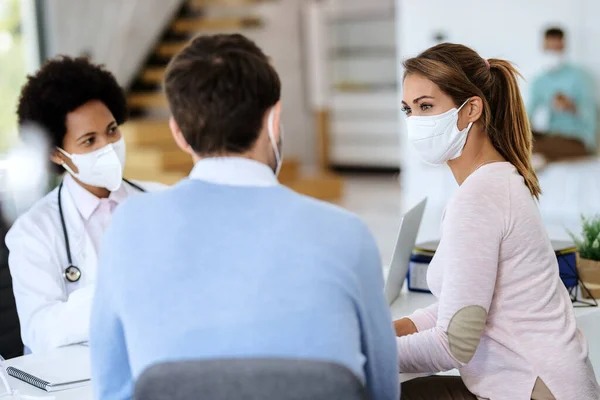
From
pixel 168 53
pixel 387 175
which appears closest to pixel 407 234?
pixel 168 53

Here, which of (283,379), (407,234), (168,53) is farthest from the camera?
(168,53)

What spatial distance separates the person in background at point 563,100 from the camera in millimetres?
6617

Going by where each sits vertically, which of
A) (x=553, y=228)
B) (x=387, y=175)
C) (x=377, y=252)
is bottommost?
(x=387, y=175)

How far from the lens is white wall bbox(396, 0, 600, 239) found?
678 centimetres

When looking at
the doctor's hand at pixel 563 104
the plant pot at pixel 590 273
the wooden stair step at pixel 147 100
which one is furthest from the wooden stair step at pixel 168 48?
the plant pot at pixel 590 273

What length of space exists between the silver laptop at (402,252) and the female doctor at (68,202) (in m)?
0.75

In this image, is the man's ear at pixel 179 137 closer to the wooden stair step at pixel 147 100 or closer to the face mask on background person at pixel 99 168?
the face mask on background person at pixel 99 168

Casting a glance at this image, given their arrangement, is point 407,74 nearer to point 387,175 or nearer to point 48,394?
point 48,394

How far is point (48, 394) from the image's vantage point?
162 cm

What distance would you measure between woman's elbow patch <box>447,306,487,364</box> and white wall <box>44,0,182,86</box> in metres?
6.35

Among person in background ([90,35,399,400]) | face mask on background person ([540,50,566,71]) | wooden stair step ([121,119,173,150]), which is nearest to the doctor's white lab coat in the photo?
person in background ([90,35,399,400])

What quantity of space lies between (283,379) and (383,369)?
26 cm

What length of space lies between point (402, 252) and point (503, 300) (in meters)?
0.55

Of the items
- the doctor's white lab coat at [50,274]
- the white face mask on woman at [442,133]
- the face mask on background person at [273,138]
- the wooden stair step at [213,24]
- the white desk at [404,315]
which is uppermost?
the wooden stair step at [213,24]
